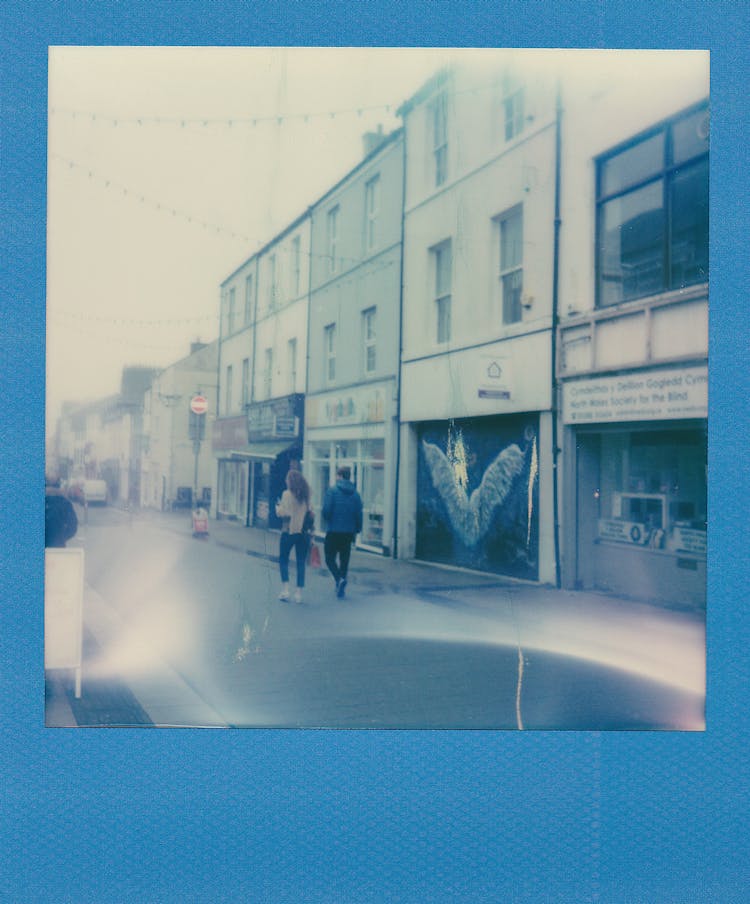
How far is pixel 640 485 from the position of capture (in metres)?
3.07

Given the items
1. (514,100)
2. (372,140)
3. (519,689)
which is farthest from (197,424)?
(514,100)

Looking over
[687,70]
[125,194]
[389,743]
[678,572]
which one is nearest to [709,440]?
[678,572]

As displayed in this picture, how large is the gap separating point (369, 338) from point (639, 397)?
1236mm

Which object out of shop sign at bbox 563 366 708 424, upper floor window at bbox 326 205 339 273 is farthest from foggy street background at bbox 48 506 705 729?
upper floor window at bbox 326 205 339 273

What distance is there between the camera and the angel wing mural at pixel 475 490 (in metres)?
3.02

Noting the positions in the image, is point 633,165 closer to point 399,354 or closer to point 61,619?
point 399,354

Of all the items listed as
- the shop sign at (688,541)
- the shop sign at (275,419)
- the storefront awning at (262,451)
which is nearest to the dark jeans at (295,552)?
the storefront awning at (262,451)

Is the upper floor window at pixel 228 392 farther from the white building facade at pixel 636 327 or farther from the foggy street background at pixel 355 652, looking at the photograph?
the white building facade at pixel 636 327

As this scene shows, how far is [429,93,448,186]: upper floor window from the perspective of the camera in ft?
9.44

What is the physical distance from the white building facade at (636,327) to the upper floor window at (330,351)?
101cm

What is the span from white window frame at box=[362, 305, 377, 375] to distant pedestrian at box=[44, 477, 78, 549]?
55.9 inches

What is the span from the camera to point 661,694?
2861 millimetres

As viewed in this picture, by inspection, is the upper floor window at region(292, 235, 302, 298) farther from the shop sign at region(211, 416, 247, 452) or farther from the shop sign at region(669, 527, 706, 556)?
the shop sign at region(669, 527, 706, 556)

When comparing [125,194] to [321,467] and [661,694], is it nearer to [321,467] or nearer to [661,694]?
[321,467]
